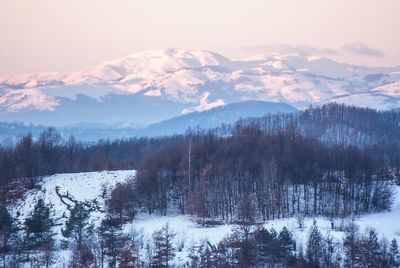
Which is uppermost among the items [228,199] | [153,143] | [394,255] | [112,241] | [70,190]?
[153,143]

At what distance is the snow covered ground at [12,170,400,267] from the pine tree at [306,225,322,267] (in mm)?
2488

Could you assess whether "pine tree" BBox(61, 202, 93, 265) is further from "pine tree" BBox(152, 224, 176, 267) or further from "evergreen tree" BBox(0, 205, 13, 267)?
"pine tree" BBox(152, 224, 176, 267)

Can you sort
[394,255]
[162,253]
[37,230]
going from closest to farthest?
[162,253]
[394,255]
[37,230]

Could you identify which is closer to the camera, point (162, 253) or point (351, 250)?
point (351, 250)

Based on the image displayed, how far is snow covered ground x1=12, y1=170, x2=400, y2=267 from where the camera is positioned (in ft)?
190

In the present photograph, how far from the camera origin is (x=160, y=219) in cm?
6712

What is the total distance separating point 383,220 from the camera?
212 feet

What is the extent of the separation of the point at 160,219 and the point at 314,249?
72.2 feet

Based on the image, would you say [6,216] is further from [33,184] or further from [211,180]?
[211,180]

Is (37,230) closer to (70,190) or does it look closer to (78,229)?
(78,229)

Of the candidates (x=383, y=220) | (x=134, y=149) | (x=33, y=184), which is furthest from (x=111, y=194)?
(x=134, y=149)

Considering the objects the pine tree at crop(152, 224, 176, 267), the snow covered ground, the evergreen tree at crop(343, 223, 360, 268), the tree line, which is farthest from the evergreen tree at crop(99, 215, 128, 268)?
the evergreen tree at crop(343, 223, 360, 268)

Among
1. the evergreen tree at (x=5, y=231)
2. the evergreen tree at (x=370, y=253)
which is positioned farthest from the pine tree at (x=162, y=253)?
the evergreen tree at (x=370, y=253)

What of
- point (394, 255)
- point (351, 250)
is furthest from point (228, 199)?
point (394, 255)
